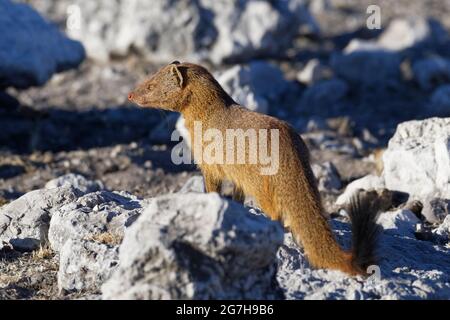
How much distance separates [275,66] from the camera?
55.2ft

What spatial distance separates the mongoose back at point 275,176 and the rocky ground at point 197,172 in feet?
0.61

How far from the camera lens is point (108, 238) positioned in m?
6.73

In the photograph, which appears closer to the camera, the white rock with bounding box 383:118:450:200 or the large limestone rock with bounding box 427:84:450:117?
the white rock with bounding box 383:118:450:200

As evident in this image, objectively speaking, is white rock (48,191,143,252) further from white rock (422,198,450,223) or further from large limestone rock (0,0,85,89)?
large limestone rock (0,0,85,89)

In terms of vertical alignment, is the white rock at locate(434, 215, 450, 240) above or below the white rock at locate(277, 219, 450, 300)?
above

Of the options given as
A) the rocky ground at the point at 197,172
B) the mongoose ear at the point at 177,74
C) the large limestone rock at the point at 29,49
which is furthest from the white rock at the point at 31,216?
the large limestone rock at the point at 29,49

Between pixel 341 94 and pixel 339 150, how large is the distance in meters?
3.77

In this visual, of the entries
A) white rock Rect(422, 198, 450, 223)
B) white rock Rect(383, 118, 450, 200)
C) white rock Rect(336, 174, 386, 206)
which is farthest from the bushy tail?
white rock Rect(336, 174, 386, 206)

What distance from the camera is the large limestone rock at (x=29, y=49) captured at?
13133 millimetres

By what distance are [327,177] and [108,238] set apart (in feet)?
15.2

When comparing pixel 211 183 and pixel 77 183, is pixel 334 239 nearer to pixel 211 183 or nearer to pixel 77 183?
pixel 211 183

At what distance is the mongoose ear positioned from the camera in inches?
309

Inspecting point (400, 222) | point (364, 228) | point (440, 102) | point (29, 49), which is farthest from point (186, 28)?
point (364, 228)
